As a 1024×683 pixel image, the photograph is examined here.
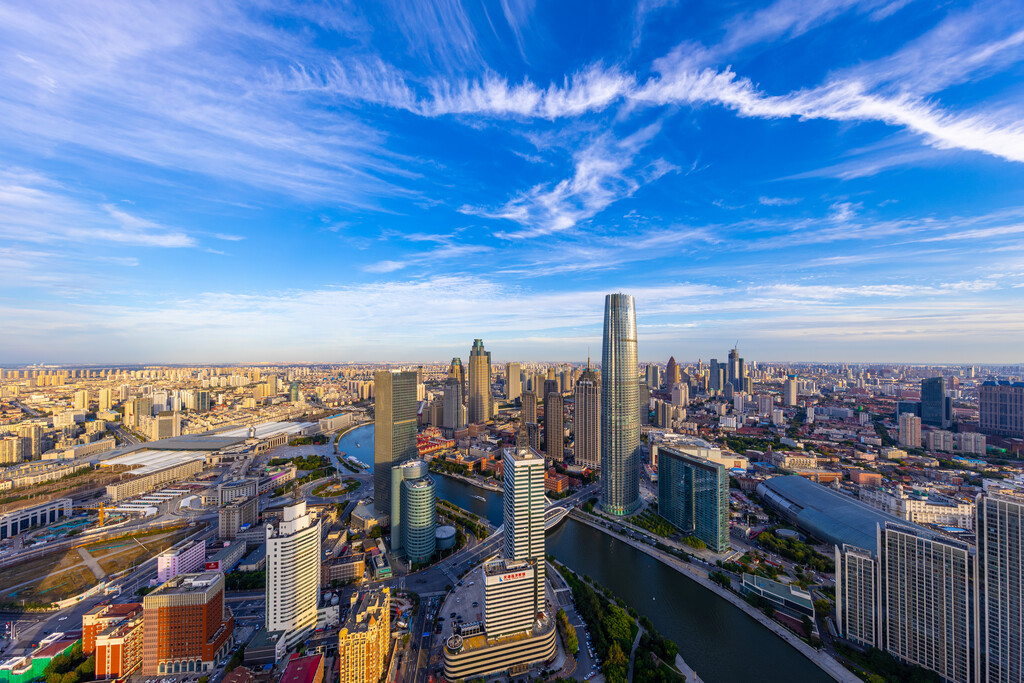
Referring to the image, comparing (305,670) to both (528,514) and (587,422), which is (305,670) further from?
(587,422)

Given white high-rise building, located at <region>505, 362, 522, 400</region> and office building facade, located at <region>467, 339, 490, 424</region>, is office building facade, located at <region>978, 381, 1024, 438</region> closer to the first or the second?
office building facade, located at <region>467, 339, 490, 424</region>

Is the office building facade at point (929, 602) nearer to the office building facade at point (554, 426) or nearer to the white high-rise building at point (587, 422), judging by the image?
the white high-rise building at point (587, 422)

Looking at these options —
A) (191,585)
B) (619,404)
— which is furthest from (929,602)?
(191,585)

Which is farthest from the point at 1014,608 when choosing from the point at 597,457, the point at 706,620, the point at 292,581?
the point at 597,457

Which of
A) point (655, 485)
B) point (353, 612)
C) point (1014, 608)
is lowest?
point (655, 485)

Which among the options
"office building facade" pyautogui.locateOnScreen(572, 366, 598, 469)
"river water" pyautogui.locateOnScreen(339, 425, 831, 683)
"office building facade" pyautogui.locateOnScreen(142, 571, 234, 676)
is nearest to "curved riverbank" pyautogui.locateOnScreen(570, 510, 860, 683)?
"river water" pyautogui.locateOnScreen(339, 425, 831, 683)

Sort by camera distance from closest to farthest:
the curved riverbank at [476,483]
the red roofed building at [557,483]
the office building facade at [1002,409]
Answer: the red roofed building at [557,483], the curved riverbank at [476,483], the office building facade at [1002,409]

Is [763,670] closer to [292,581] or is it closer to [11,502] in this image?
[292,581]

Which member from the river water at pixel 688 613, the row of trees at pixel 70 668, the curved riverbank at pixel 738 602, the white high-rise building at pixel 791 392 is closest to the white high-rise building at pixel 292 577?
the row of trees at pixel 70 668
